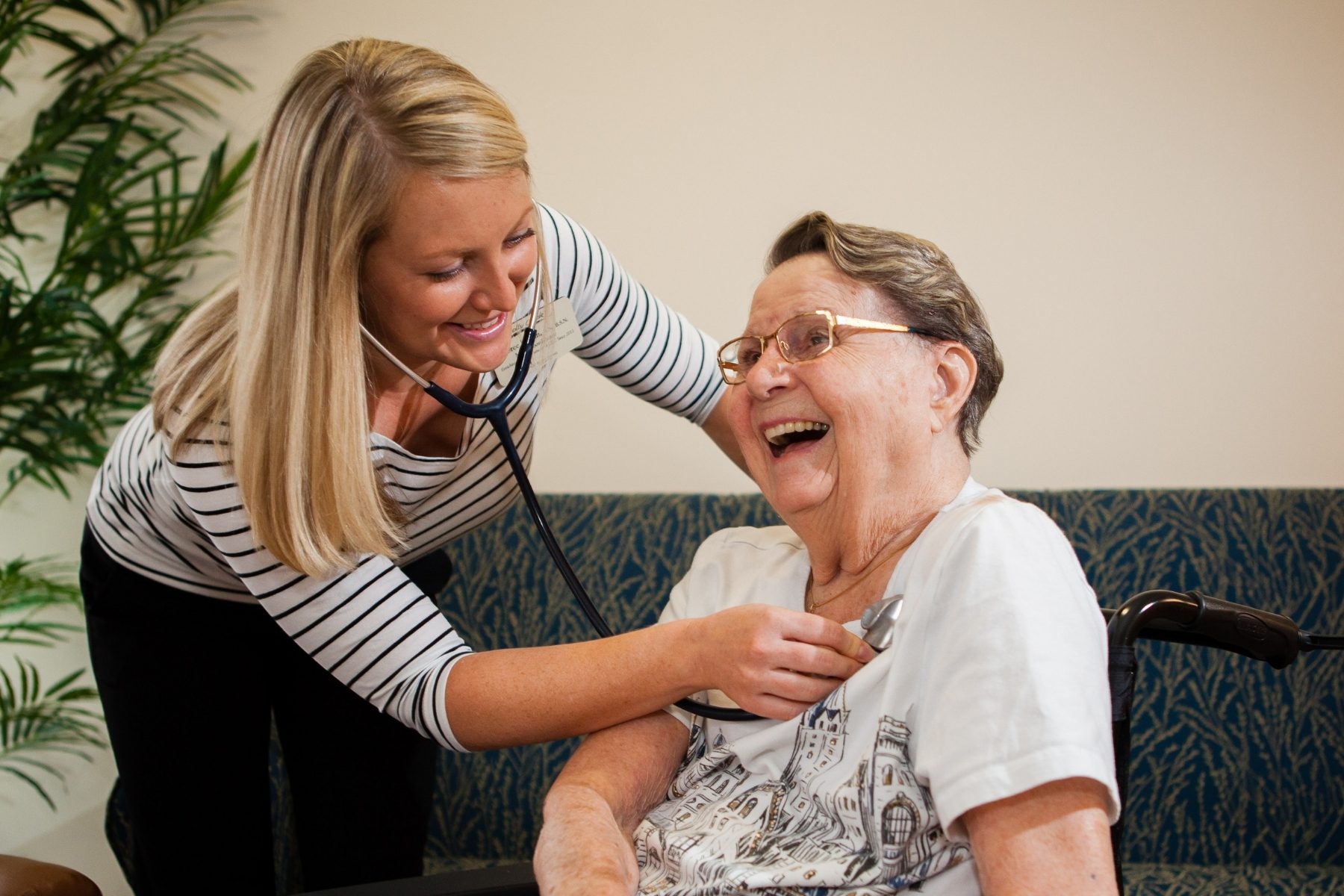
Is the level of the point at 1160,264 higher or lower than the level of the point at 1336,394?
higher

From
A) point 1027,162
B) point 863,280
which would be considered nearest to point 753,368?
point 863,280

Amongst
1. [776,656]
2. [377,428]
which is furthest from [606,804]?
[377,428]

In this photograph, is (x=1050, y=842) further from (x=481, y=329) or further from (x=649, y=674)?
(x=481, y=329)

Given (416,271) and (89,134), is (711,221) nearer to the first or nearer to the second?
(416,271)

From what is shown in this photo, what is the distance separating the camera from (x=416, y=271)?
3.58 ft

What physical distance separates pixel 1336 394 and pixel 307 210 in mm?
2003

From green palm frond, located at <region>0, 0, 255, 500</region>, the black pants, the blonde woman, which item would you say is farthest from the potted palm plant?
the blonde woman

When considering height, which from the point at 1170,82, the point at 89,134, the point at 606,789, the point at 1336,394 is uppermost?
the point at 1170,82

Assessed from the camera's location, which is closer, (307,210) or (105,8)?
(307,210)

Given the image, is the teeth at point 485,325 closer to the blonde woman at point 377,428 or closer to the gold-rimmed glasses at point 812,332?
the blonde woman at point 377,428

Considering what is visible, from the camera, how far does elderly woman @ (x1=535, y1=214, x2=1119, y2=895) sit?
83 centimetres

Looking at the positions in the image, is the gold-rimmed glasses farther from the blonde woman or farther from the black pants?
the black pants

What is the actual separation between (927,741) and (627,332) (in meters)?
0.81

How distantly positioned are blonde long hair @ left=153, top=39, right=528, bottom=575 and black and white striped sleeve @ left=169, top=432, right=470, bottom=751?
0.09 ft
